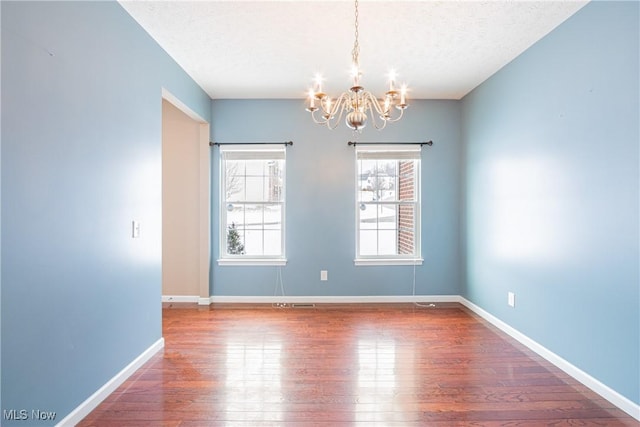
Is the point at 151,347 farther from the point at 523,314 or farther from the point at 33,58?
the point at 523,314

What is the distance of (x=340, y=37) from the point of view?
105 inches

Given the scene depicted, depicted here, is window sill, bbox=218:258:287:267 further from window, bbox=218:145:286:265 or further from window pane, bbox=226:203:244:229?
window pane, bbox=226:203:244:229

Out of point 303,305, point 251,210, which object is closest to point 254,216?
Result: point 251,210

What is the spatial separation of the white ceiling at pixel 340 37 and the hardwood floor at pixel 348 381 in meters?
2.60

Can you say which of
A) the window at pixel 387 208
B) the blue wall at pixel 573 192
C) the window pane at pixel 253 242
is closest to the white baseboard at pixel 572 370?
the blue wall at pixel 573 192

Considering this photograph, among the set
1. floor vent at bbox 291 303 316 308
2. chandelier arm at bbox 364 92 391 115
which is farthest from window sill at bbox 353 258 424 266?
chandelier arm at bbox 364 92 391 115

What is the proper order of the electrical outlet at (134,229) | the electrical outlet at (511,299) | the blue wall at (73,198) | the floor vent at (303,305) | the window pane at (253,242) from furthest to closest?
the window pane at (253,242) → the floor vent at (303,305) → the electrical outlet at (511,299) → the electrical outlet at (134,229) → the blue wall at (73,198)

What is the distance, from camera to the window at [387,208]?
14.0 feet

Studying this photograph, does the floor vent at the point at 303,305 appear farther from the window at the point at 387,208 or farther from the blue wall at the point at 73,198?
the blue wall at the point at 73,198

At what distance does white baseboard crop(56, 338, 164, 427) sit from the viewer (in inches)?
72.4

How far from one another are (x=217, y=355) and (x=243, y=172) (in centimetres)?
232

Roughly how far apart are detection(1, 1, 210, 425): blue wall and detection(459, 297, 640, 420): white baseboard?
3235mm

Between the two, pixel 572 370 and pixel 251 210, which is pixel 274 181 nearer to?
pixel 251 210

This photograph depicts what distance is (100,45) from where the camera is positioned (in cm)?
209
